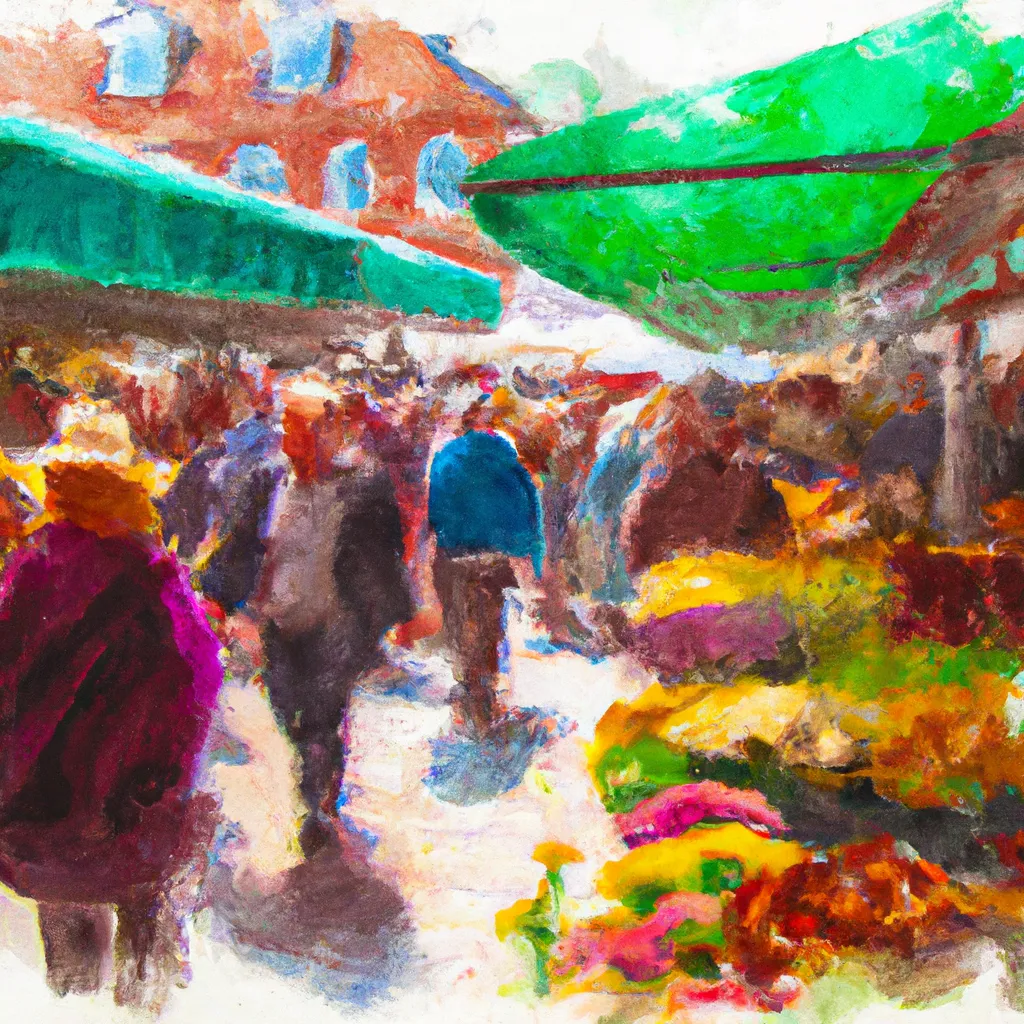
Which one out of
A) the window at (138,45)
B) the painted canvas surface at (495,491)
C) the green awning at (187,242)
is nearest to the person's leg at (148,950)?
the painted canvas surface at (495,491)

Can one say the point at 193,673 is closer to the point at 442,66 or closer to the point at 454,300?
the point at 454,300

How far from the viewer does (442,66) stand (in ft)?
4.27

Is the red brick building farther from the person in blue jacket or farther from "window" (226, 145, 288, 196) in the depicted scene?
the person in blue jacket

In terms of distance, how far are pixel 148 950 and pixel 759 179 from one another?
1620 millimetres

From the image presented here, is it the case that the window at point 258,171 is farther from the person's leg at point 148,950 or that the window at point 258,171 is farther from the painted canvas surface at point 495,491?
the person's leg at point 148,950

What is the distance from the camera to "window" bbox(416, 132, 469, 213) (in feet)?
4.29

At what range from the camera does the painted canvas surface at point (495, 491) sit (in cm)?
128

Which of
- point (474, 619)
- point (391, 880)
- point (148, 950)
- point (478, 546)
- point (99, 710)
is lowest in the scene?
point (148, 950)

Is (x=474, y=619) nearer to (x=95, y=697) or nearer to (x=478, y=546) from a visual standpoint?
(x=478, y=546)

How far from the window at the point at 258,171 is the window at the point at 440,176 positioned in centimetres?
22

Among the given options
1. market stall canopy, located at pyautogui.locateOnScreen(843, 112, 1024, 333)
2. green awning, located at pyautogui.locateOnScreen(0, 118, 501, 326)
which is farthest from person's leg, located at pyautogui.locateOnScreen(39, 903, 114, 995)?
market stall canopy, located at pyautogui.locateOnScreen(843, 112, 1024, 333)

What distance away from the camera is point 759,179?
1.29 m

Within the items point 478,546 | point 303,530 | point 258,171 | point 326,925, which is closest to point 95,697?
point 303,530

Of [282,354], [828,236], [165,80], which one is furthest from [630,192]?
[165,80]
